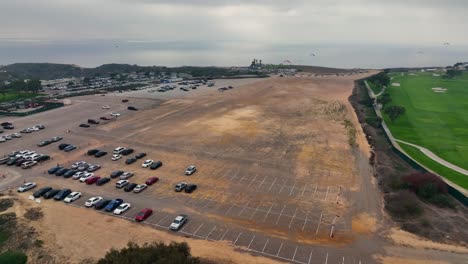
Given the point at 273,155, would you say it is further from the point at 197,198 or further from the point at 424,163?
the point at 424,163

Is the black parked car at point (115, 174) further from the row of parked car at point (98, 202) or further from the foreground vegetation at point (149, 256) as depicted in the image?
the foreground vegetation at point (149, 256)

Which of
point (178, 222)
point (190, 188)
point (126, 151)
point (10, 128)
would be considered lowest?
point (178, 222)

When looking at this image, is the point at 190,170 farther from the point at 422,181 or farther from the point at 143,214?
the point at 422,181

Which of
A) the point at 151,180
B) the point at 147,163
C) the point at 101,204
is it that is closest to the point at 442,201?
the point at 151,180

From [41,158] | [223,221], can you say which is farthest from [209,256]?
[41,158]

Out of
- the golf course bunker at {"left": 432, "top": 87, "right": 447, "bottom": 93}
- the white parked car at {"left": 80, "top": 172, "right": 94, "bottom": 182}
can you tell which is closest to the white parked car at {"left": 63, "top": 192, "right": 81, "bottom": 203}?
the white parked car at {"left": 80, "top": 172, "right": 94, "bottom": 182}

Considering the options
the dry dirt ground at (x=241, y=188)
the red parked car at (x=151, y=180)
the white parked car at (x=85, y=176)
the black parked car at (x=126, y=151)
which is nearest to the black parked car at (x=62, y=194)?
the dry dirt ground at (x=241, y=188)

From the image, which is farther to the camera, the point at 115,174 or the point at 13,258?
the point at 115,174
